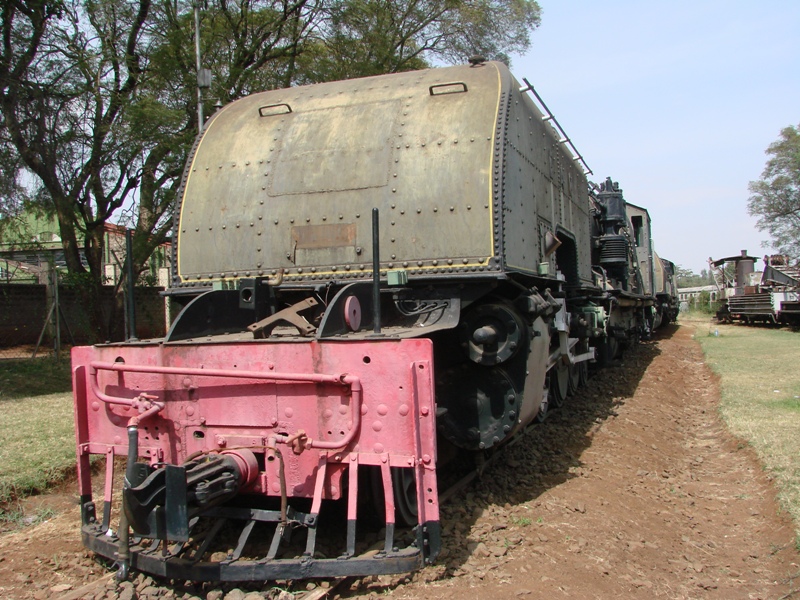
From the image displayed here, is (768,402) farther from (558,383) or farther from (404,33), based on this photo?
(404,33)

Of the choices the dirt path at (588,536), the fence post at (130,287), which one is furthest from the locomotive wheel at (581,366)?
the fence post at (130,287)

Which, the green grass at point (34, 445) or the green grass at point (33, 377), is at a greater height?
the green grass at point (33, 377)

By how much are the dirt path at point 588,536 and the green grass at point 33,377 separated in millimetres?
5324

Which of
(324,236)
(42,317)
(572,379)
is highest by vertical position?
(324,236)

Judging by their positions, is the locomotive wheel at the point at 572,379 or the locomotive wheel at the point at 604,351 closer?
the locomotive wheel at the point at 572,379

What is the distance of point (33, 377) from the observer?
448 inches

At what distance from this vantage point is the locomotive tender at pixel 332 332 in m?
3.72

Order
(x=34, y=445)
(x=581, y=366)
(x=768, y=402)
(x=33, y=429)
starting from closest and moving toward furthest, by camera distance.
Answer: (x=34, y=445) → (x=33, y=429) → (x=768, y=402) → (x=581, y=366)

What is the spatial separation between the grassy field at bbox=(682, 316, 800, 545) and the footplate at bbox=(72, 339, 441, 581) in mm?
2885

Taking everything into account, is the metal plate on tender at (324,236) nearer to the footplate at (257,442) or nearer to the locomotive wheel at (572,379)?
the footplate at (257,442)

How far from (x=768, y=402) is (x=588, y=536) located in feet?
20.2

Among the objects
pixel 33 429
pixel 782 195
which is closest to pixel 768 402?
pixel 33 429

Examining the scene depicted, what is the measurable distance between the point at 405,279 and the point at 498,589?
2.07 m

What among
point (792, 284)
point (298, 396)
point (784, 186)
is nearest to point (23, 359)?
point (298, 396)
